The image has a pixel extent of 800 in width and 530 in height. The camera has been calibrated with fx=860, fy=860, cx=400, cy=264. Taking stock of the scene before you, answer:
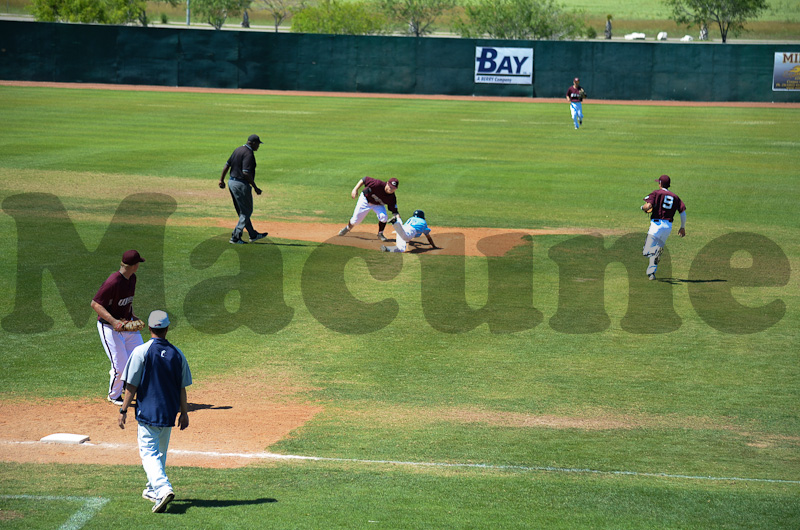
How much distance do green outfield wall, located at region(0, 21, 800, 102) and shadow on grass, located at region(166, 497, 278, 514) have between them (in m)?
46.1

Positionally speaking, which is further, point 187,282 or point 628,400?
point 187,282

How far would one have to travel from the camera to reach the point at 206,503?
7.32 meters

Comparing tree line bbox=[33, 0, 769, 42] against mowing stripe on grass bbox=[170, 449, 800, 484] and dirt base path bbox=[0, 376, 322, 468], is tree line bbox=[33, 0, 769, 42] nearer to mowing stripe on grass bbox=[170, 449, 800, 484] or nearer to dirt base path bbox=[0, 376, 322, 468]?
dirt base path bbox=[0, 376, 322, 468]

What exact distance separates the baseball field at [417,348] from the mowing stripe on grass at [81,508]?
0.03 meters

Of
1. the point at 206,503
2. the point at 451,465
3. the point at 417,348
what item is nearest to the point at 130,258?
the point at 206,503

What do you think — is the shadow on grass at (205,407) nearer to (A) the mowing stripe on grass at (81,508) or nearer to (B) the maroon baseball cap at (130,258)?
(B) the maroon baseball cap at (130,258)

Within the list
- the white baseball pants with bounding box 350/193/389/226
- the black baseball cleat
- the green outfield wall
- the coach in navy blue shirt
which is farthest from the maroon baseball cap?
the green outfield wall

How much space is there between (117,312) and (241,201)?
27.0 feet

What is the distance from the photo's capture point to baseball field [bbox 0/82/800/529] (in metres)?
7.67

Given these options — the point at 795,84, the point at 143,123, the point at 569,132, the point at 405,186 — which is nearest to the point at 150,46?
the point at 143,123

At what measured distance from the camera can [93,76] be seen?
51.6 m

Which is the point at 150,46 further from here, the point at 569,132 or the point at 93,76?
the point at 569,132

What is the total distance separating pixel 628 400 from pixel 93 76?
48.0 metres

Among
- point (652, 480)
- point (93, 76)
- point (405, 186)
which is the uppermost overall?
point (93, 76)
